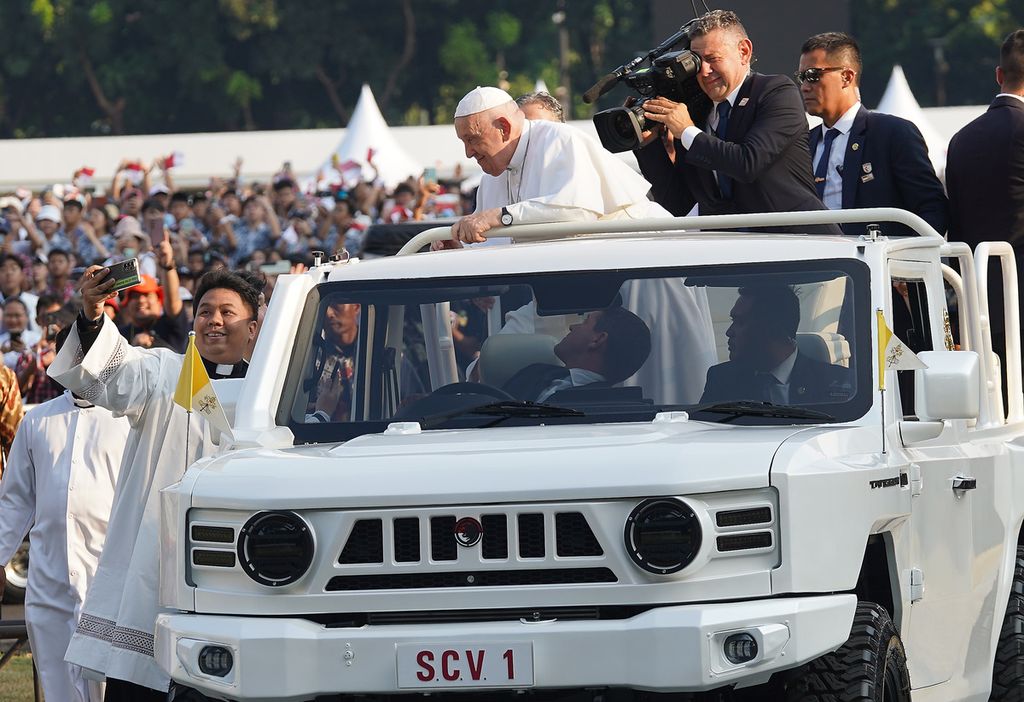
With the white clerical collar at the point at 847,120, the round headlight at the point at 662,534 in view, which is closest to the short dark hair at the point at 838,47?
the white clerical collar at the point at 847,120

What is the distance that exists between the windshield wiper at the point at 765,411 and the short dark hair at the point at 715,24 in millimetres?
2658

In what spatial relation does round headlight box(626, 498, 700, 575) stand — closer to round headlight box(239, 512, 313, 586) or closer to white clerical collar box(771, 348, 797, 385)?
round headlight box(239, 512, 313, 586)

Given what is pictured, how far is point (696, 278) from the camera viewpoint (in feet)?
22.2

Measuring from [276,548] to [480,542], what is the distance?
22.1 inches

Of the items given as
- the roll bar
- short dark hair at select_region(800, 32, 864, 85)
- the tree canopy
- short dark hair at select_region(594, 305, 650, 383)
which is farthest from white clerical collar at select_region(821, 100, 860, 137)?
the tree canopy

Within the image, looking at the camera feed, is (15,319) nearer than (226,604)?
No

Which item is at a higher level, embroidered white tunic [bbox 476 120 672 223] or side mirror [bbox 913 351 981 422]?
embroidered white tunic [bbox 476 120 672 223]

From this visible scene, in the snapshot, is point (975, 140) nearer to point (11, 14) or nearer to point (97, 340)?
point (97, 340)

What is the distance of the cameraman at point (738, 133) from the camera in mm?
8336

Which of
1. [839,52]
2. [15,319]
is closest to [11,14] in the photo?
[15,319]

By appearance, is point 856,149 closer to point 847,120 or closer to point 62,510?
point 847,120

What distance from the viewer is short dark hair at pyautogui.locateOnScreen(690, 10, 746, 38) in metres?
8.55

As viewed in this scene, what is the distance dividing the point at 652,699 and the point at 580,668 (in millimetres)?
252

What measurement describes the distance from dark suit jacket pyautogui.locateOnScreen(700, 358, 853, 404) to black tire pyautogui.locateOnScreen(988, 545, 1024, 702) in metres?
1.48
